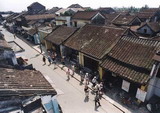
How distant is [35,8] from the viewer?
270 ft

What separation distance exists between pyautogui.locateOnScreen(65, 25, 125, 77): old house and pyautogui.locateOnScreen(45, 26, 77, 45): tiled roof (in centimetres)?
154

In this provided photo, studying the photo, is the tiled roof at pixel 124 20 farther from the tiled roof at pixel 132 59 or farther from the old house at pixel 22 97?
the old house at pixel 22 97

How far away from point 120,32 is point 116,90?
25.9 ft

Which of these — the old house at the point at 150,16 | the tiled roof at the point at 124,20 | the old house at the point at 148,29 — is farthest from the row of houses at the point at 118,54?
the old house at the point at 150,16

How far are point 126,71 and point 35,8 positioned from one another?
274 ft

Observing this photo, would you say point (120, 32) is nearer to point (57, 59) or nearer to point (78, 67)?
point (78, 67)

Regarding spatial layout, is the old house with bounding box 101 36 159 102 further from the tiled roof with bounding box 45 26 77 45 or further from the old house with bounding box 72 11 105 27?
the old house with bounding box 72 11 105 27

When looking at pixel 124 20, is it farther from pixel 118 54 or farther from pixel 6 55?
pixel 6 55

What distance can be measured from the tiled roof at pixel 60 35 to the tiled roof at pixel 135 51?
11.0 m

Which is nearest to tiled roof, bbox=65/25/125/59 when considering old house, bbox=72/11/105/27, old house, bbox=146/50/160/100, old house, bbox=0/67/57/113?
old house, bbox=146/50/160/100

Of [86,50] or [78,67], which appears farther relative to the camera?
[78,67]

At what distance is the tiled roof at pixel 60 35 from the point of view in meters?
24.2

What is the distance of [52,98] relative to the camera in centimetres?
843

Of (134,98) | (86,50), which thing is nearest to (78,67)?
(86,50)
